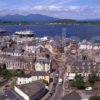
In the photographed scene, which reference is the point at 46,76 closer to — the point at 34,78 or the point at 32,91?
the point at 34,78

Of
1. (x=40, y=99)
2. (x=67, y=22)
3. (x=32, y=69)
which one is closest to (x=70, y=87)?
(x=40, y=99)

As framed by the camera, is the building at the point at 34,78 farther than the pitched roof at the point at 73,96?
Yes

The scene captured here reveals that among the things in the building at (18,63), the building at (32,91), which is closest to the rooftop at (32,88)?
the building at (32,91)

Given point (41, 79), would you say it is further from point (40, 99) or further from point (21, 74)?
point (40, 99)

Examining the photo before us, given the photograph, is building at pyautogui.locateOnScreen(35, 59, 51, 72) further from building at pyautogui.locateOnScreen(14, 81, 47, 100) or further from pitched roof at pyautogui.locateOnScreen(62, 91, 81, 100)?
pitched roof at pyautogui.locateOnScreen(62, 91, 81, 100)

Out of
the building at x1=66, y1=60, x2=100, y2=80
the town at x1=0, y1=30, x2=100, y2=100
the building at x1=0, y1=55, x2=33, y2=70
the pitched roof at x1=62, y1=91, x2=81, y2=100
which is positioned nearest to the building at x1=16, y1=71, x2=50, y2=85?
the town at x1=0, y1=30, x2=100, y2=100

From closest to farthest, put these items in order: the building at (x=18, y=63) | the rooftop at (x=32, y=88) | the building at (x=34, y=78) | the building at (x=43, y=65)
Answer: the rooftop at (x=32, y=88) → the building at (x=34, y=78) → the building at (x=43, y=65) → the building at (x=18, y=63)

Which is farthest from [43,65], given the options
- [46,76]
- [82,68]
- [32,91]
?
[32,91]

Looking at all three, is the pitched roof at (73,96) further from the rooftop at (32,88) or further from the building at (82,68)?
the building at (82,68)
